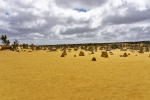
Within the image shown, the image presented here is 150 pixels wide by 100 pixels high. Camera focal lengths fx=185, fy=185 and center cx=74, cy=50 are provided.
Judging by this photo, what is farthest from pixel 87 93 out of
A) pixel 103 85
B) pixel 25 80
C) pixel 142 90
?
pixel 25 80

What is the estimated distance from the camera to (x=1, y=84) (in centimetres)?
955

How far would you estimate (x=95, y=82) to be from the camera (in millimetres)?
9695

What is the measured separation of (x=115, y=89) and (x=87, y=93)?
1409 millimetres

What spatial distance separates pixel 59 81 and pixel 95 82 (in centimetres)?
196

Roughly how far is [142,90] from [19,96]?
5216mm

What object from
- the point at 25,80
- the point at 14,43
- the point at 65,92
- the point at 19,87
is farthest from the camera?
the point at 14,43

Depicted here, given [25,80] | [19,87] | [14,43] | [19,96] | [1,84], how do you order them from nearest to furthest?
[19,96] → [19,87] → [1,84] → [25,80] → [14,43]

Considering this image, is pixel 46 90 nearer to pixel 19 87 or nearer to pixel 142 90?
pixel 19 87

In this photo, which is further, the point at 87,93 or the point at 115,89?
the point at 115,89

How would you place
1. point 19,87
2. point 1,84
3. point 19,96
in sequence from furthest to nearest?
point 1,84, point 19,87, point 19,96

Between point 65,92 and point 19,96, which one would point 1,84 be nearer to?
point 19,96

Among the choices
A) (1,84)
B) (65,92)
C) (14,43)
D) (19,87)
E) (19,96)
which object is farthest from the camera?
(14,43)

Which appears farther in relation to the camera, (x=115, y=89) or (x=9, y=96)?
(x=115, y=89)

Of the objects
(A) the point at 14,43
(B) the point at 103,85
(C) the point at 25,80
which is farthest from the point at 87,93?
(A) the point at 14,43
